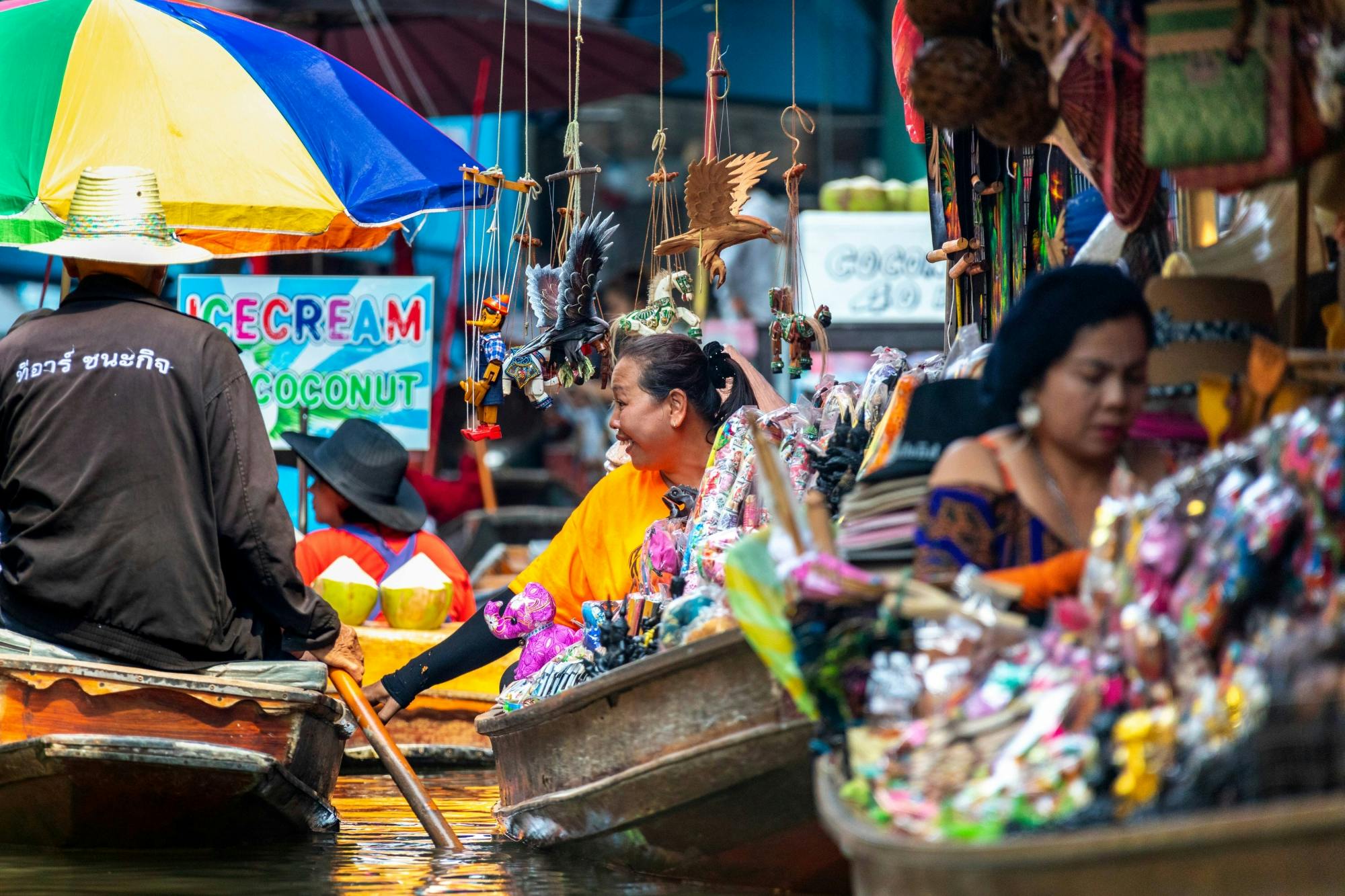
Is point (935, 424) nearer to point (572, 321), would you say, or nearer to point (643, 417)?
point (643, 417)

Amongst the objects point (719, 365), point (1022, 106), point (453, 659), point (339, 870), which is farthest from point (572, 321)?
point (1022, 106)

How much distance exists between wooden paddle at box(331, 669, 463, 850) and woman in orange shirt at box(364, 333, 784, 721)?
0.13m

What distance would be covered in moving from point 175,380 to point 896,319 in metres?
6.17

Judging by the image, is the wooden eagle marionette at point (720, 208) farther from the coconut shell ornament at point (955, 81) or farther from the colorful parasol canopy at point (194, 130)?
the coconut shell ornament at point (955, 81)

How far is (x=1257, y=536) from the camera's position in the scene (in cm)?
240

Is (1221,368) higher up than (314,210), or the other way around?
(314,210)

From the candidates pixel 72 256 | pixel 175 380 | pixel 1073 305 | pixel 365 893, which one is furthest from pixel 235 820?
pixel 1073 305

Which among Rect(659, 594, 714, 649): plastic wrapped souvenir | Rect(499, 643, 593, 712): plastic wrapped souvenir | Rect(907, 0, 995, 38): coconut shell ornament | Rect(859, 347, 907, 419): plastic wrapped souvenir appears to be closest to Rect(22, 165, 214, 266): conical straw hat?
Rect(499, 643, 593, 712): plastic wrapped souvenir

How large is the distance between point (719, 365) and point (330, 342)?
9.52ft

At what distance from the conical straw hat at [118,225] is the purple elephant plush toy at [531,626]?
1.29 metres

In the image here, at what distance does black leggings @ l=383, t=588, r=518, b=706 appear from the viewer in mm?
4957

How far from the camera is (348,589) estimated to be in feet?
21.4

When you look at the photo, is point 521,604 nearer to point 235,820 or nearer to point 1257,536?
point 235,820

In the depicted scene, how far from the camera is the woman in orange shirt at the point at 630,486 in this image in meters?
4.88
